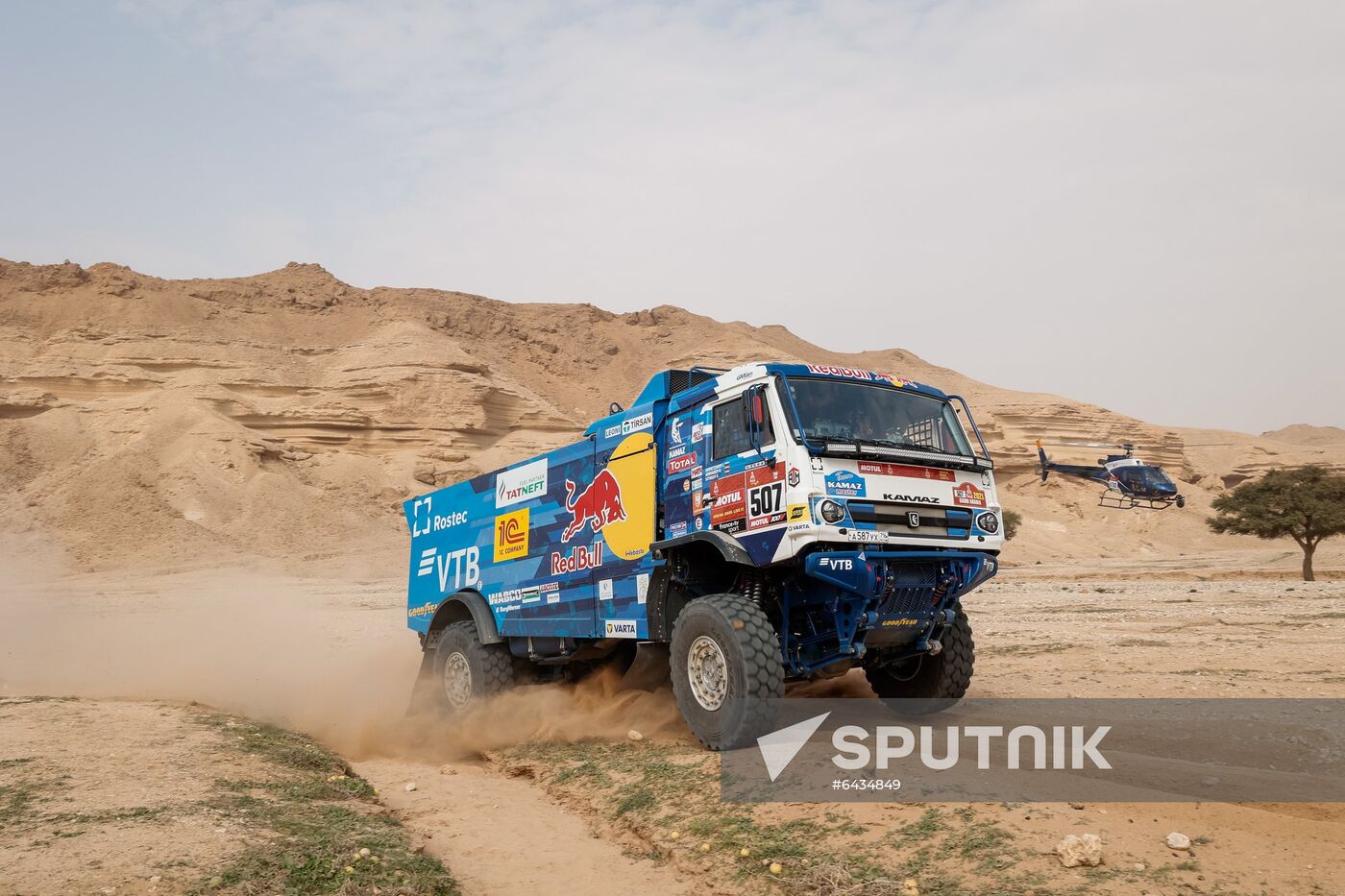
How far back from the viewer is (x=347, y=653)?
17406 millimetres

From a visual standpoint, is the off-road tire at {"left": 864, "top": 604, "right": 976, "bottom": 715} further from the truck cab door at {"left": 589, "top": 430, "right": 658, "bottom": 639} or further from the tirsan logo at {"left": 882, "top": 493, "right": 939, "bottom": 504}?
the truck cab door at {"left": 589, "top": 430, "right": 658, "bottom": 639}

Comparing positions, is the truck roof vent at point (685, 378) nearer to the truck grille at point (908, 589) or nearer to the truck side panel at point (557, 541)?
the truck side panel at point (557, 541)

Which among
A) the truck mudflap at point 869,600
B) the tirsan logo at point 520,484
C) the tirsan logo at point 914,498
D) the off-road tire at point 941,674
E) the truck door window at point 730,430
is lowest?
the off-road tire at point 941,674

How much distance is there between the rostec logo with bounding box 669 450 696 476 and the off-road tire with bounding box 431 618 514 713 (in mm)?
3897

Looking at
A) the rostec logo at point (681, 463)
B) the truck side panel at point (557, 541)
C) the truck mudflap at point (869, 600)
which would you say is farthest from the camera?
the truck side panel at point (557, 541)

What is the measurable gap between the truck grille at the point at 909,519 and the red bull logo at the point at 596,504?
111 inches

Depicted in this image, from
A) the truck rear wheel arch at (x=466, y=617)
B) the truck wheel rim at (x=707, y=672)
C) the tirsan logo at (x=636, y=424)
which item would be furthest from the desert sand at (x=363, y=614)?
the tirsan logo at (x=636, y=424)

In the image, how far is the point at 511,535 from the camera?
11.4 metres

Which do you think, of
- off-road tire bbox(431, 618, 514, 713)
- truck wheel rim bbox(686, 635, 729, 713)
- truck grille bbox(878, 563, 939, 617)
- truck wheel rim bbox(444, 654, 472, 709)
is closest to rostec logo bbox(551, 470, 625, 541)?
off-road tire bbox(431, 618, 514, 713)

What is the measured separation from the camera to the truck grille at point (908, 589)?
770 centimetres

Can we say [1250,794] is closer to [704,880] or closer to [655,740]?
[704,880]

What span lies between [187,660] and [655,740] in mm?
9771

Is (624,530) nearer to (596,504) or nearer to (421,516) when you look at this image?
(596,504)

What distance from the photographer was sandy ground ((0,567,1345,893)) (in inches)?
199
